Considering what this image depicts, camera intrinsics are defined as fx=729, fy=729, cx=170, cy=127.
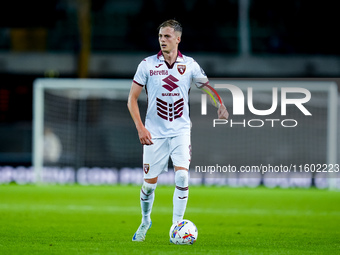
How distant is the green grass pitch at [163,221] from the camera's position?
7.41 m

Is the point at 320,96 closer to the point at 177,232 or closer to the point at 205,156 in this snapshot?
the point at 205,156

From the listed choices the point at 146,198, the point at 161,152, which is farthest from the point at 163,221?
the point at 161,152

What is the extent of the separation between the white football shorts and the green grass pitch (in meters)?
0.78

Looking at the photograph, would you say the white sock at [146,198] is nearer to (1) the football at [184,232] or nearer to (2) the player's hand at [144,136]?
(1) the football at [184,232]

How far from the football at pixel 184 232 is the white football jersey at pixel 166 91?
0.95m

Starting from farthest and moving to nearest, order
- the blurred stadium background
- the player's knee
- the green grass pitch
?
the blurred stadium background → the player's knee → the green grass pitch

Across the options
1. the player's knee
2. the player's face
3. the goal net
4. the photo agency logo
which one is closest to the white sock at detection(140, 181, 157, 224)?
the player's knee

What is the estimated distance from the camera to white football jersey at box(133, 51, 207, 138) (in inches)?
302

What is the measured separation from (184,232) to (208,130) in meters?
12.8

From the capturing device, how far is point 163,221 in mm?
10727

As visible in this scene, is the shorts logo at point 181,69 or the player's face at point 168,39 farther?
the shorts logo at point 181,69

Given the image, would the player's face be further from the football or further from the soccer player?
the football

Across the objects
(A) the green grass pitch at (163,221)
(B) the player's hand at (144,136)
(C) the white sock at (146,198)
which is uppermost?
(B) the player's hand at (144,136)

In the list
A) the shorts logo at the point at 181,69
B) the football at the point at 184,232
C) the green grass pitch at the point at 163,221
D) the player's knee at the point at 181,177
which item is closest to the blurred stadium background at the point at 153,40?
the green grass pitch at the point at 163,221
